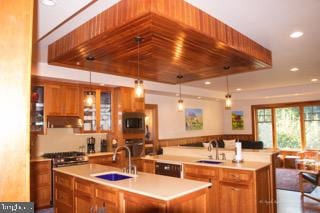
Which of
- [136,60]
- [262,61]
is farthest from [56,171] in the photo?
[262,61]

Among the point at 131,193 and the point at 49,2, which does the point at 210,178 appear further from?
the point at 49,2

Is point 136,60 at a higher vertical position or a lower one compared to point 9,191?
higher

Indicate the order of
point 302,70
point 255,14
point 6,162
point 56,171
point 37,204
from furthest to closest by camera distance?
point 302,70, point 37,204, point 56,171, point 255,14, point 6,162

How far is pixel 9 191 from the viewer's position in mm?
803

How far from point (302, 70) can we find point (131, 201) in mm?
5397

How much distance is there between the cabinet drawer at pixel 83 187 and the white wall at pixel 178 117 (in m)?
4.58

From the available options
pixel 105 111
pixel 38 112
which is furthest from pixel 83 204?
pixel 105 111

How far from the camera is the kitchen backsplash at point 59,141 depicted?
16.7 ft

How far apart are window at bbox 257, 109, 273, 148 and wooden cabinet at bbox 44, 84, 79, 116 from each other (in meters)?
7.25

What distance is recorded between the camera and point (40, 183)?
14.8 feet

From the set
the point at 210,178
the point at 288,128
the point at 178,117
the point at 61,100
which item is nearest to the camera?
the point at 210,178

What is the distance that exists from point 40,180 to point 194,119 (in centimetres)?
587

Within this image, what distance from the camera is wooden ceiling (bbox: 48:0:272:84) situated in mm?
2348

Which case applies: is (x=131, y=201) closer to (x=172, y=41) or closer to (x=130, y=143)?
(x=172, y=41)
